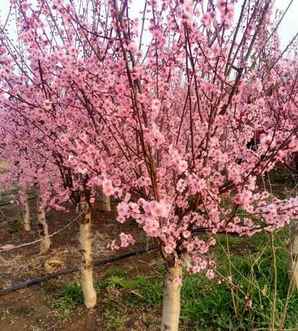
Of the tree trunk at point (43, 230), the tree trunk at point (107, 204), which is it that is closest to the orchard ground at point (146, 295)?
the tree trunk at point (43, 230)

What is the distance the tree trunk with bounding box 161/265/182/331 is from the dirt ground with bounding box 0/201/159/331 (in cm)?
141

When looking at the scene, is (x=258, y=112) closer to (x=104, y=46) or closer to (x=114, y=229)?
(x=104, y=46)

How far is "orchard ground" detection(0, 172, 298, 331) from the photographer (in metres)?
4.42

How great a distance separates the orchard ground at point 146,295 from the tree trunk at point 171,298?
0.60 metres

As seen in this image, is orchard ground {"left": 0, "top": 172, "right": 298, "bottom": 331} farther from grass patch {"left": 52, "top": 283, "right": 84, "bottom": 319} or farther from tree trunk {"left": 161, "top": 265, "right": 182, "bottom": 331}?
tree trunk {"left": 161, "top": 265, "right": 182, "bottom": 331}

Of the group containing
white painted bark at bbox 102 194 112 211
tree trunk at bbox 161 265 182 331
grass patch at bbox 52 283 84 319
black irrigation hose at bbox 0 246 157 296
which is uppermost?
white painted bark at bbox 102 194 112 211

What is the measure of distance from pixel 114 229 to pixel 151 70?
5.53 m

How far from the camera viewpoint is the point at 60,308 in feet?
16.7

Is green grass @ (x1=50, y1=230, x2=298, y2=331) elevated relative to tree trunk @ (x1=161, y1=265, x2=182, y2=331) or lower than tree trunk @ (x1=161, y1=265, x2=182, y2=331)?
lower

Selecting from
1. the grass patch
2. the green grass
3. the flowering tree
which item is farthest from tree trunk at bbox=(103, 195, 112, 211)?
the flowering tree

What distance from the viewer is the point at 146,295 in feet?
16.8

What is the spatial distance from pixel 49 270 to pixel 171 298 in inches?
140

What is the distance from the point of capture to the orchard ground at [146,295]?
442 centimetres

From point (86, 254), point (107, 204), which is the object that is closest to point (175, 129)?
point (86, 254)
